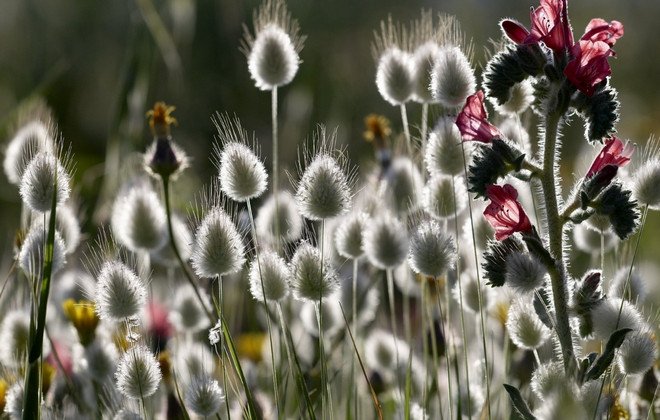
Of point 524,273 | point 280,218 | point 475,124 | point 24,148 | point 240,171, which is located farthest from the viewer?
point 280,218

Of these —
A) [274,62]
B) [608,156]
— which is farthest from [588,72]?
[274,62]

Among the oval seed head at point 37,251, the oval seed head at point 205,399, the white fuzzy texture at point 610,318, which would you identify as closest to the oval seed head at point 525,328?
the white fuzzy texture at point 610,318

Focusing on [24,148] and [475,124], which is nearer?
[475,124]

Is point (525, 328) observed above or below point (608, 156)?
below

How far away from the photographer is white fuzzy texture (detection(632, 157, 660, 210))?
5.41ft

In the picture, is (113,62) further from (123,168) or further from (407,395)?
(407,395)

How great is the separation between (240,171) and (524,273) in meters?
0.48

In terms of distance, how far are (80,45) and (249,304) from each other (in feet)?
17.3

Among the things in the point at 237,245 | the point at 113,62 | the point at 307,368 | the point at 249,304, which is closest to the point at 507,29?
the point at 237,245

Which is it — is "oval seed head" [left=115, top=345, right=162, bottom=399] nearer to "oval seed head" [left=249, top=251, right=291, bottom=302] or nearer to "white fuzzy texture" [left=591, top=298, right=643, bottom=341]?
"oval seed head" [left=249, top=251, right=291, bottom=302]

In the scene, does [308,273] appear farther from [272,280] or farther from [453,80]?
[453,80]

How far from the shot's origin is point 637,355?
1.48 m

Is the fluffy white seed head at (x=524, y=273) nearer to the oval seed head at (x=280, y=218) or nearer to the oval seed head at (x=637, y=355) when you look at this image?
the oval seed head at (x=637, y=355)

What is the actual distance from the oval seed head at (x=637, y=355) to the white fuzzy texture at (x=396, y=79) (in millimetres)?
655
